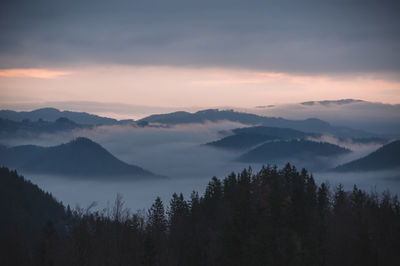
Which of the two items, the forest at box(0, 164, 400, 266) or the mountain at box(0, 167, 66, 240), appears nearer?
the forest at box(0, 164, 400, 266)

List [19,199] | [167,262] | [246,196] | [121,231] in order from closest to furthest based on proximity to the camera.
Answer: [246,196], [167,262], [121,231], [19,199]

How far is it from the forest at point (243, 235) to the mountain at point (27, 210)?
7604 cm

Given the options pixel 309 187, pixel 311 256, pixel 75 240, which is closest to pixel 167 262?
pixel 75 240

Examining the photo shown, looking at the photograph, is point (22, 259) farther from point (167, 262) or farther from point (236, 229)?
point (236, 229)

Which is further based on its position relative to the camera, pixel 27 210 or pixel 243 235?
pixel 27 210

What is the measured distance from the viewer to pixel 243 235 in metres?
59.0

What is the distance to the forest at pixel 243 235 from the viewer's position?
191 feet

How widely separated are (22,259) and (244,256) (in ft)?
149

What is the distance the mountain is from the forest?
249ft

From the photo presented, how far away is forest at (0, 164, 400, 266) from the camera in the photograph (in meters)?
58.2

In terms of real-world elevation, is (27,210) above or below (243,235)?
below

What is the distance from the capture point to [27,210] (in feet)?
612

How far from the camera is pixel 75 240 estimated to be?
67.2 metres

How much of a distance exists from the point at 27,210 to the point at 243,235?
475 ft
